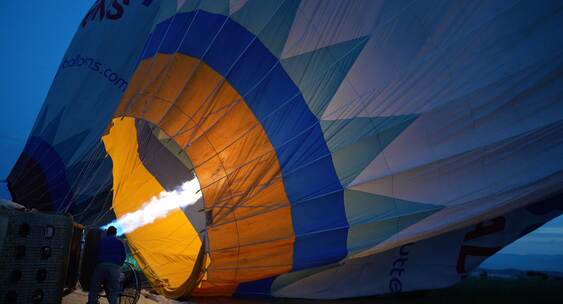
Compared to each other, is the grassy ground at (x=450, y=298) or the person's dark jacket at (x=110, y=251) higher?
the person's dark jacket at (x=110, y=251)

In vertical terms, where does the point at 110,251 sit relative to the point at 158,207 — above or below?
below

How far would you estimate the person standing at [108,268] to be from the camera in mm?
3398

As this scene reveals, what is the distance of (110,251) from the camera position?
3.45 metres

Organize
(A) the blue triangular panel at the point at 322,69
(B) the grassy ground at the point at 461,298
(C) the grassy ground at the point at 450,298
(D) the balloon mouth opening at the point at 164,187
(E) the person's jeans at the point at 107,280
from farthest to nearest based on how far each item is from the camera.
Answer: (D) the balloon mouth opening at the point at 164,187 < (B) the grassy ground at the point at 461,298 < (C) the grassy ground at the point at 450,298 < (A) the blue triangular panel at the point at 322,69 < (E) the person's jeans at the point at 107,280

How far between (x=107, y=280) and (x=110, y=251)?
0.24 metres

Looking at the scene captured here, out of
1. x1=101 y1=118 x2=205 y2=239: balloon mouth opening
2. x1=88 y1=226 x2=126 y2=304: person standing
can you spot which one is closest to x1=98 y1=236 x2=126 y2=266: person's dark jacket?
x1=88 y1=226 x2=126 y2=304: person standing

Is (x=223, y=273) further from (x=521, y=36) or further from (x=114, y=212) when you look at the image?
(x=521, y=36)

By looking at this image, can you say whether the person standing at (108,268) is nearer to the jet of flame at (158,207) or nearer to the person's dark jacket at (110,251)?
the person's dark jacket at (110,251)

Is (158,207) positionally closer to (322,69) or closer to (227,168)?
(227,168)

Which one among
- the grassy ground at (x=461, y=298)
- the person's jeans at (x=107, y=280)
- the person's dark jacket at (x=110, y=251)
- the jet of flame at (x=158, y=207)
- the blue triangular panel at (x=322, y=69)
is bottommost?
the grassy ground at (x=461, y=298)

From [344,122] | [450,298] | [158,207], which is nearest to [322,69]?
[344,122]

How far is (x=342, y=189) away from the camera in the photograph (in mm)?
3615

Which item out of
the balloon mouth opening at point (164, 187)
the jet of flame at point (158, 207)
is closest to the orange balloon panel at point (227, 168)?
the balloon mouth opening at point (164, 187)

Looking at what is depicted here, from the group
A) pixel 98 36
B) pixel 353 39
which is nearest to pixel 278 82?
pixel 353 39
